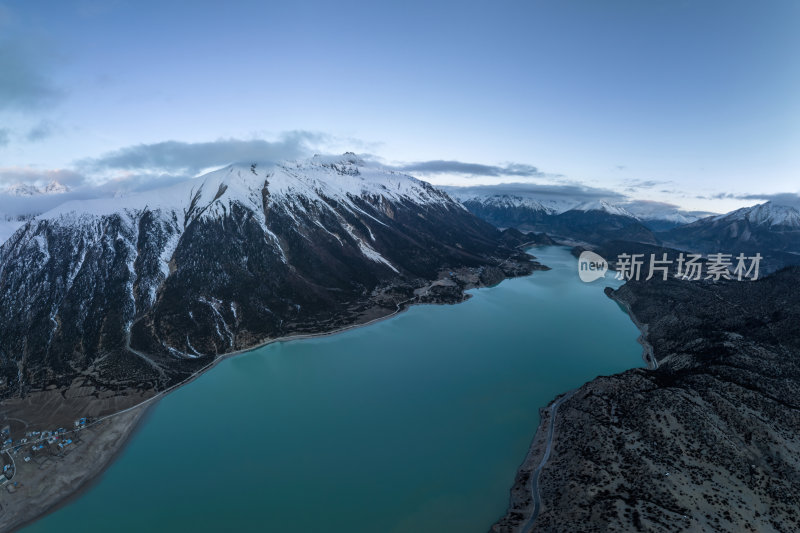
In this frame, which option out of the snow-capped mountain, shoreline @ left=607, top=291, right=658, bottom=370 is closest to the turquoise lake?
shoreline @ left=607, top=291, right=658, bottom=370

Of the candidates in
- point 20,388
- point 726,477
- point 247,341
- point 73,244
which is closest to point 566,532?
point 726,477

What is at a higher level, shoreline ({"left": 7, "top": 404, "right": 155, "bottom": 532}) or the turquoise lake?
the turquoise lake

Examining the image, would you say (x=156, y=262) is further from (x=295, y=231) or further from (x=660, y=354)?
(x=660, y=354)

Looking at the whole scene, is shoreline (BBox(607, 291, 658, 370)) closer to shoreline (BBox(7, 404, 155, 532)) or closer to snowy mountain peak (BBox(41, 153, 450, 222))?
shoreline (BBox(7, 404, 155, 532))

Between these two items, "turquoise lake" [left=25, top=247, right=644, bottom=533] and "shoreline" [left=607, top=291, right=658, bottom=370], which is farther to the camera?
"shoreline" [left=607, top=291, right=658, bottom=370]

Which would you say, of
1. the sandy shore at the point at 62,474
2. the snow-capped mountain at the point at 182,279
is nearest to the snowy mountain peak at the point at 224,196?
the snow-capped mountain at the point at 182,279

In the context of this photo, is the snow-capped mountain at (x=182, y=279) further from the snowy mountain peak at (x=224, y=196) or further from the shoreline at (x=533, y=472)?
the shoreline at (x=533, y=472)

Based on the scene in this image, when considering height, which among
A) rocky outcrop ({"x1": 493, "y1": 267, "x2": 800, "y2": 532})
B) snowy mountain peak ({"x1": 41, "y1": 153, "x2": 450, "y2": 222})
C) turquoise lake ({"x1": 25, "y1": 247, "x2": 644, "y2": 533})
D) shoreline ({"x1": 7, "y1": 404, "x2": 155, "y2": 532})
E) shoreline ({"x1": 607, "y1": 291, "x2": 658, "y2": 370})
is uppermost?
snowy mountain peak ({"x1": 41, "y1": 153, "x2": 450, "y2": 222})

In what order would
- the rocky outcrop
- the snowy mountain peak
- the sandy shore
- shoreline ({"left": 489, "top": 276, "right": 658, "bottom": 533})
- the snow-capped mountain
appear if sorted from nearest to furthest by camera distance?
the rocky outcrop → shoreline ({"left": 489, "top": 276, "right": 658, "bottom": 533}) → the sandy shore → the snow-capped mountain → the snowy mountain peak
